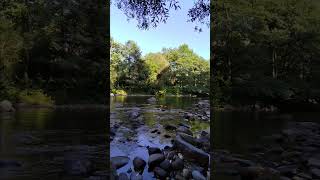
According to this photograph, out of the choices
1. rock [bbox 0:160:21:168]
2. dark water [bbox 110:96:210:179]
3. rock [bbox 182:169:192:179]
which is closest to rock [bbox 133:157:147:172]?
dark water [bbox 110:96:210:179]

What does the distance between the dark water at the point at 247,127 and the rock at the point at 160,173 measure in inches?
29.6

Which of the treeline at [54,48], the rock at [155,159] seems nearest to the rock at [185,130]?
the rock at [155,159]

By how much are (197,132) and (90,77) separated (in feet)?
5.33

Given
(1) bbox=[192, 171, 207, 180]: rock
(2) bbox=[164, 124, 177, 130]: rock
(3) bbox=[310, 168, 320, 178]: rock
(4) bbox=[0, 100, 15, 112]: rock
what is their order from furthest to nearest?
(2) bbox=[164, 124, 177, 130]: rock
(1) bbox=[192, 171, 207, 180]: rock
(4) bbox=[0, 100, 15, 112]: rock
(3) bbox=[310, 168, 320, 178]: rock

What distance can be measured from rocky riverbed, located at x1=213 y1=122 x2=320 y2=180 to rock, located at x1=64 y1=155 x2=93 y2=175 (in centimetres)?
160

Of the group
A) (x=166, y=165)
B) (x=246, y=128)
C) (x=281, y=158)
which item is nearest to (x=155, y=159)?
(x=166, y=165)

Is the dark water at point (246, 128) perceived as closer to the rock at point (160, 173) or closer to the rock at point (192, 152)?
the rock at point (192, 152)

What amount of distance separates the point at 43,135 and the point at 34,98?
1.73 feet

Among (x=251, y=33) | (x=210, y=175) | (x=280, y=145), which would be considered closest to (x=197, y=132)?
(x=210, y=175)

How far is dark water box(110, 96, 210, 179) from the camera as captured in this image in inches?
217

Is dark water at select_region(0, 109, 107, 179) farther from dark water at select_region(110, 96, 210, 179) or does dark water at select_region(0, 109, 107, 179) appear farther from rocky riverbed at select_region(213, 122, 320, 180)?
rocky riverbed at select_region(213, 122, 320, 180)

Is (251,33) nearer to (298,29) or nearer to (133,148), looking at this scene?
(298,29)

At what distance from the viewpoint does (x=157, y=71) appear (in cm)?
595

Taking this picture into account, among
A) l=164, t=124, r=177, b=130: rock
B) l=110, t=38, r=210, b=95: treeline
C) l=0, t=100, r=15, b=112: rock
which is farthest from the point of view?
l=110, t=38, r=210, b=95: treeline
